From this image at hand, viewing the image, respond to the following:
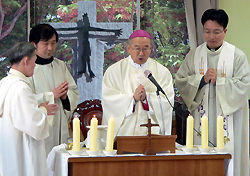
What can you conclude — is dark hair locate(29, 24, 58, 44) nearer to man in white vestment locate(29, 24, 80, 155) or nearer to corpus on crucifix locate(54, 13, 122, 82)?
man in white vestment locate(29, 24, 80, 155)

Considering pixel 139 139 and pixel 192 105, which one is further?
pixel 192 105

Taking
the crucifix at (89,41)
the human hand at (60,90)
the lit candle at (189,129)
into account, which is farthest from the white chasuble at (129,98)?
the crucifix at (89,41)

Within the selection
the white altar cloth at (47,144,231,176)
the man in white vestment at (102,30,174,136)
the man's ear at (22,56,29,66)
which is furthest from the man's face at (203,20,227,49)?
the man's ear at (22,56,29,66)

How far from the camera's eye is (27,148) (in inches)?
134

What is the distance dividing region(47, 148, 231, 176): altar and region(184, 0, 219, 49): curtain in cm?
289

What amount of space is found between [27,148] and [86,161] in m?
0.60

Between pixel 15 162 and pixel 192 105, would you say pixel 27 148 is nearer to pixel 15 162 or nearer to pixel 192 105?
pixel 15 162

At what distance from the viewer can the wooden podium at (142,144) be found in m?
3.40

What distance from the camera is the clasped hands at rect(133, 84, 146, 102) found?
13.6ft

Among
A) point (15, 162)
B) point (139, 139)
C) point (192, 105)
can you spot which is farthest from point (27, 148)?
point (192, 105)

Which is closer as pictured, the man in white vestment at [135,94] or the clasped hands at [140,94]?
the clasped hands at [140,94]

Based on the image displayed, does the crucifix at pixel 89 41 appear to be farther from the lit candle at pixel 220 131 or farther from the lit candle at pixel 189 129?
the lit candle at pixel 220 131

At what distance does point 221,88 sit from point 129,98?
1.24 m

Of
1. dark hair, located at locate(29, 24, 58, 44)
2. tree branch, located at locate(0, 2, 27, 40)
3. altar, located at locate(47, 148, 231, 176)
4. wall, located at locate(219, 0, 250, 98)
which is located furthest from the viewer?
wall, located at locate(219, 0, 250, 98)
